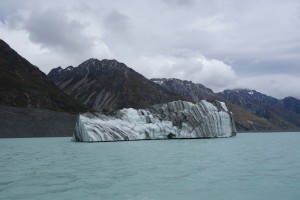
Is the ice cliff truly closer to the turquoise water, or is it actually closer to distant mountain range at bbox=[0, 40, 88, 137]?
the turquoise water

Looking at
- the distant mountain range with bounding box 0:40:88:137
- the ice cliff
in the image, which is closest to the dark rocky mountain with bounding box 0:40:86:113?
the distant mountain range with bounding box 0:40:88:137

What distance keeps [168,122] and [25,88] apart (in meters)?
71.4

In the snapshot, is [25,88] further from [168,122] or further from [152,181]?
[152,181]

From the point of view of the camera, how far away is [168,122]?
58.4 m

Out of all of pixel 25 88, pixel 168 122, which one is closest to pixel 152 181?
pixel 168 122

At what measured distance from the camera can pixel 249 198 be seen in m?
11.7

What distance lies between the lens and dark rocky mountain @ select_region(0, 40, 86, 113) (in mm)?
109062

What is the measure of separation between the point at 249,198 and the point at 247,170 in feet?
21.1

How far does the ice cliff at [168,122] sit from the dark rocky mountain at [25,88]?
5847cm

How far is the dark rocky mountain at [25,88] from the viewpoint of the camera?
109062 millimetres

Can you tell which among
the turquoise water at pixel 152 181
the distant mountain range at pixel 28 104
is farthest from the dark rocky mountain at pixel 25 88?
the turquoise water at pixel 152 181

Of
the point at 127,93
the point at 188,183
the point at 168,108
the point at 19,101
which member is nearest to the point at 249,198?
the point at 188,183

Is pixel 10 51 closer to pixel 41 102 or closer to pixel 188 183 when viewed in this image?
pixel 41 102

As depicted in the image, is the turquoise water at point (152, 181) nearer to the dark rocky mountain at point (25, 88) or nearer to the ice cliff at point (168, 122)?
the ice cliff at point (168, 122)
